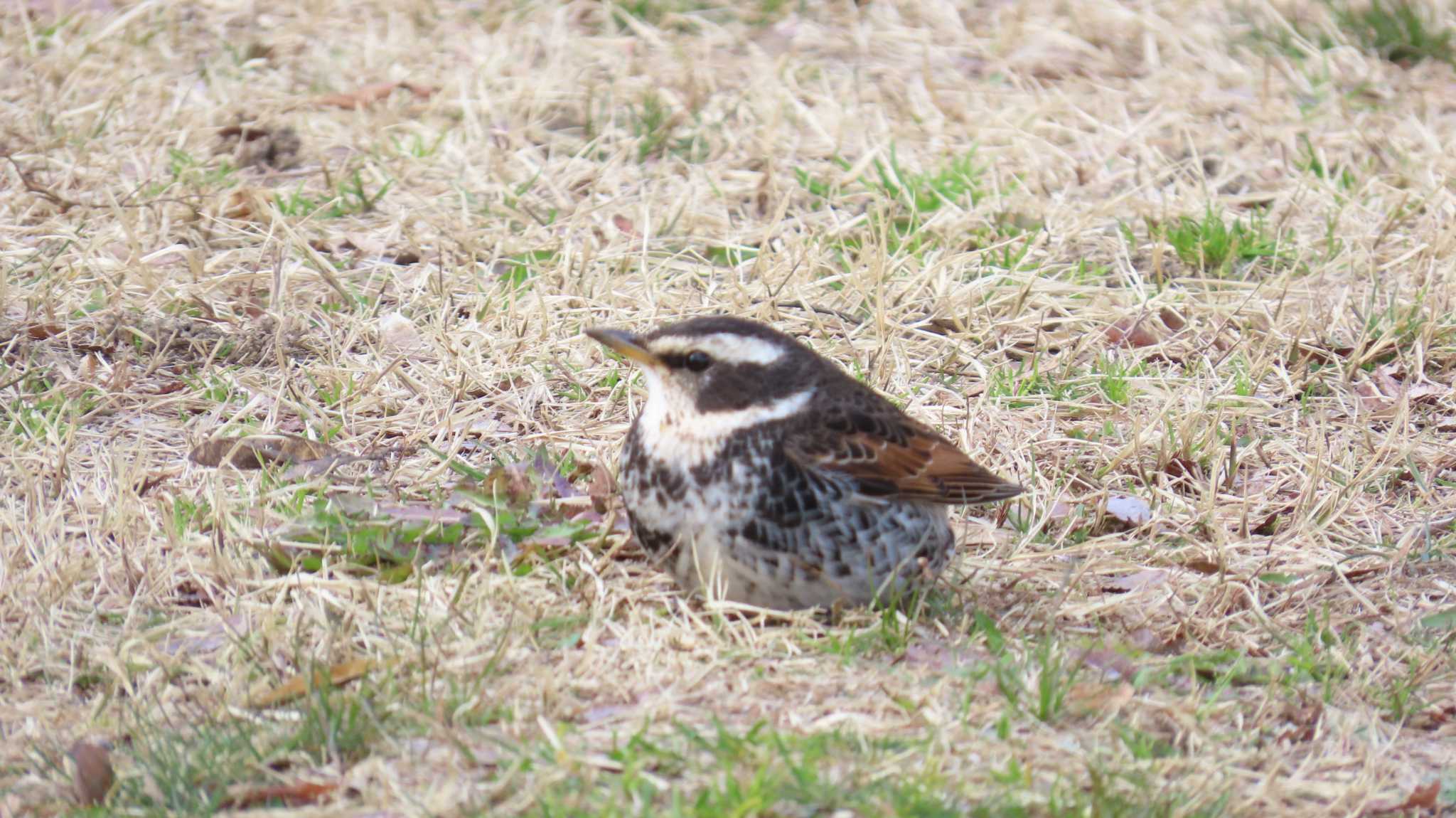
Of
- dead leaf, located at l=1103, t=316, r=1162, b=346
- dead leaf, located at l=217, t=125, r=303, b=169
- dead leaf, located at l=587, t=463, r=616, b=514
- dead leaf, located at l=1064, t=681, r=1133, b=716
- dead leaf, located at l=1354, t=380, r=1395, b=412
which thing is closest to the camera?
dead leaf, located at l=1064, t=681, r=1133, b=716

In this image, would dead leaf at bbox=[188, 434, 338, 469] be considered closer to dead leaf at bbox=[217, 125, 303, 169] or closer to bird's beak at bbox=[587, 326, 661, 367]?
bird's beak at bbox=[587, 326, 661, 367]

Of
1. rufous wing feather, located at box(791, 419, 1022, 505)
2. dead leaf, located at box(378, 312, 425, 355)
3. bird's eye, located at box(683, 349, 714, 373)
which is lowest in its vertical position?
dead leaf, located at box(378, 312, 425, 355)

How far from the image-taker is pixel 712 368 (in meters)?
4.39

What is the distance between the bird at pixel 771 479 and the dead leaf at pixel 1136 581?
55 centimetres

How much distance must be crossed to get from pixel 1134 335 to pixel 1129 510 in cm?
133

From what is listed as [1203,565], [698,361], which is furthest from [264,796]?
[1203,565]

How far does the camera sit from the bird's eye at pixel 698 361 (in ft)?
14.4

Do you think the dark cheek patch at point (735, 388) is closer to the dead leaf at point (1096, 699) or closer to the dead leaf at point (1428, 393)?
the dead leaf at point (1096, 699)

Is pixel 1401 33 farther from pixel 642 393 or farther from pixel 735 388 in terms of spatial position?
pixel 735 388

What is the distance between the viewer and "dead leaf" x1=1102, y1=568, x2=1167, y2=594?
15.6 feet

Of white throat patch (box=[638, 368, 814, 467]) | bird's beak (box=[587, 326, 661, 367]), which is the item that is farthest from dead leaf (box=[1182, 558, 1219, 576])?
bird's beak (box=[587, 326, 661, 367])

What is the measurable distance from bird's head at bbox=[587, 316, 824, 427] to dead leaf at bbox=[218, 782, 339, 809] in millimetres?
1407

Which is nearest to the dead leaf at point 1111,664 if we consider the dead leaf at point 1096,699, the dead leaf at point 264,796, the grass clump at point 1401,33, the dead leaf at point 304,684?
the dead leaf at point 1096,699

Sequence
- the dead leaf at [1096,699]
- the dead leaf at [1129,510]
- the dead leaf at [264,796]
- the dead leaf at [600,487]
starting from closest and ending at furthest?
1. the dead leaf at [264,796]
2. the dead leaf at [1096,699]
3. the dead leaf at [600,487]
4. the dead leaf at [1129,510]
